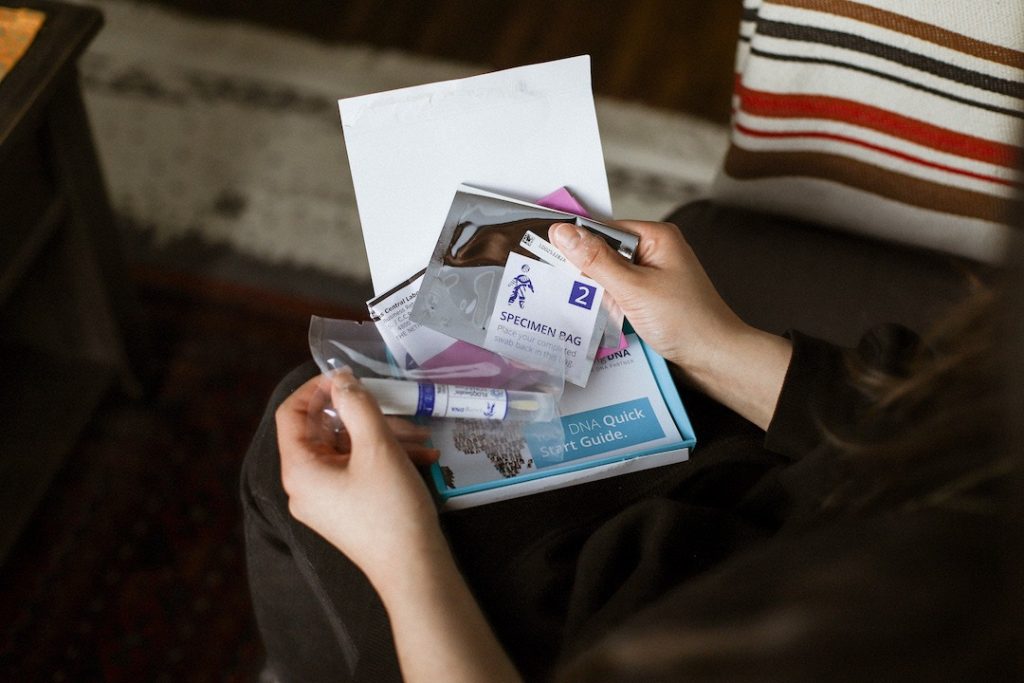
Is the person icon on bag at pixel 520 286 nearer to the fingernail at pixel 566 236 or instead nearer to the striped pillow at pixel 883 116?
the fingernail at pixel 566 236

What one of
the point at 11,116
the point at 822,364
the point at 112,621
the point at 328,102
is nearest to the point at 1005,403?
the point at 822,364

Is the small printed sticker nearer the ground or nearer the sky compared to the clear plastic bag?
nearer the sky

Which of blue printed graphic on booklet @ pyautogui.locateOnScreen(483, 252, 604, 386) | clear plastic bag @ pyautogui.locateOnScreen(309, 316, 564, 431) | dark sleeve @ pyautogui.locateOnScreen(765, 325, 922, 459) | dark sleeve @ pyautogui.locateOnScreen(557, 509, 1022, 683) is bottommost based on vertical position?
clear plastic bag @ pyautogui.locateOnScreen(309, 316, 564, 431)

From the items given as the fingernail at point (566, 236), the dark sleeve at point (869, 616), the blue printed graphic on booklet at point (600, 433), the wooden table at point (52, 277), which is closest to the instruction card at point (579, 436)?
the blue printed graphic on booklet at point (600, 433)

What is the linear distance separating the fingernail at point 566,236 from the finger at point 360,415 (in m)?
0.21

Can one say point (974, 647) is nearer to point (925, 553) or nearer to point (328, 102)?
point (925, 553)

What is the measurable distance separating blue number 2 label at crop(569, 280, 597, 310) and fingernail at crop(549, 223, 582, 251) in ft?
0.12

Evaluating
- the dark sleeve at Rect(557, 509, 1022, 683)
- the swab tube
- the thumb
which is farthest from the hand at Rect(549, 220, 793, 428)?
the dark sleeve at Rect(557, 509, 1022, 683)

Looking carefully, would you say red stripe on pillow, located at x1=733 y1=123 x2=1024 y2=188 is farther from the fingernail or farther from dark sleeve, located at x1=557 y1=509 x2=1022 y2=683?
dark sleeve, located at x1=557 y1=509 x2=1022 y2=683

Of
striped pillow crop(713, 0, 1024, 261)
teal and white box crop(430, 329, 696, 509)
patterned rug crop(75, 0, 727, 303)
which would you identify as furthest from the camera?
patterned rug crop(75, 0, 727, 303)

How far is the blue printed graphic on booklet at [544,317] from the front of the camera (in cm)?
69

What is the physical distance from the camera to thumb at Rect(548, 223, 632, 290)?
26.7 inches

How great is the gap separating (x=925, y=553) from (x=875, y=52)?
61 cm

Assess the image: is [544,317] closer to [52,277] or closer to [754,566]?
[754,566]
